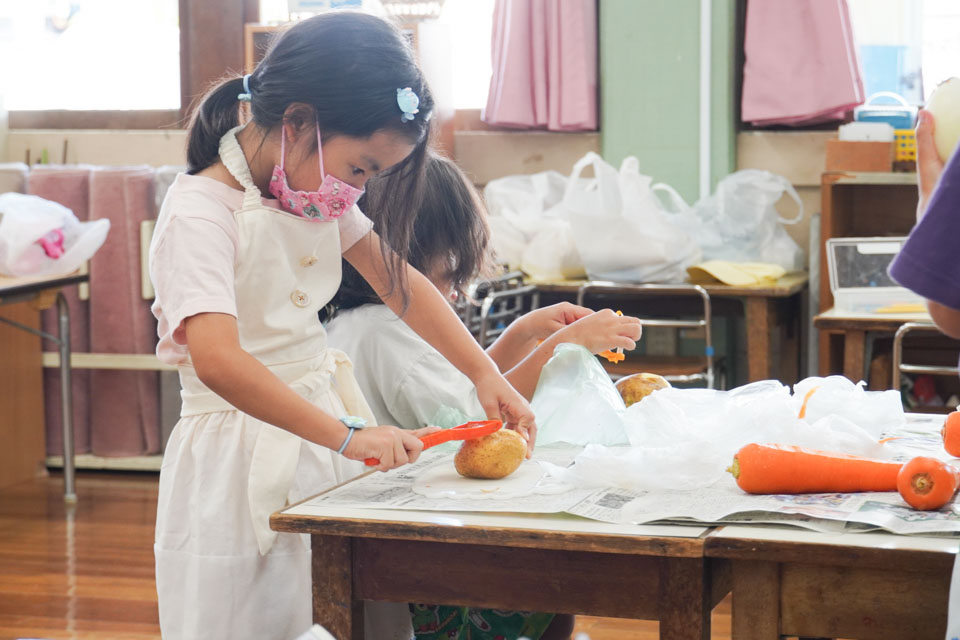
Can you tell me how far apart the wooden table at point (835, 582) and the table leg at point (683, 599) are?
0.03 m

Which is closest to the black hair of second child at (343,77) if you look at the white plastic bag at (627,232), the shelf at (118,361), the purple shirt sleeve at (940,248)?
the purple shirt sleeve at (940,248)

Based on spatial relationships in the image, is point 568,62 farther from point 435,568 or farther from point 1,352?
point 435,568

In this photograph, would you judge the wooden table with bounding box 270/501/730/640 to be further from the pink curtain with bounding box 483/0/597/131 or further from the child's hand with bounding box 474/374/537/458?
the pink curtain with bounding box 483/0/597/131

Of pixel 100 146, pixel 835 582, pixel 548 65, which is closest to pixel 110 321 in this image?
pixel 100 146

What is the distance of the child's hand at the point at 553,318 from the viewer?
78.1 inches

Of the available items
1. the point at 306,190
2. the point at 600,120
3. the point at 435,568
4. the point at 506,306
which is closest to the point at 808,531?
the point at 435,568

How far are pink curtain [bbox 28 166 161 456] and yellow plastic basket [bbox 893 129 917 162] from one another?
97.7 inches

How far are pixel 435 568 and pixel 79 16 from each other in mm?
4100

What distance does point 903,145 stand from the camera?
371 cm

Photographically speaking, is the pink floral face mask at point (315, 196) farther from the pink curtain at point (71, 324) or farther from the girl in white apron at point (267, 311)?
the pink curtain at point (71, 324)

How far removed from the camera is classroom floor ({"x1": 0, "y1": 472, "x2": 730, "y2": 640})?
2699 mm

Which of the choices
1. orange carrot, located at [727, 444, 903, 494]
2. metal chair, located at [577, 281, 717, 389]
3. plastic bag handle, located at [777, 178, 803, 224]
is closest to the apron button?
orange carrot, located at [727, 444, 903, 494]

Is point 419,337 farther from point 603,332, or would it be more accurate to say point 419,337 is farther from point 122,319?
point 122,319

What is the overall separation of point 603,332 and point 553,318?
17 cm
